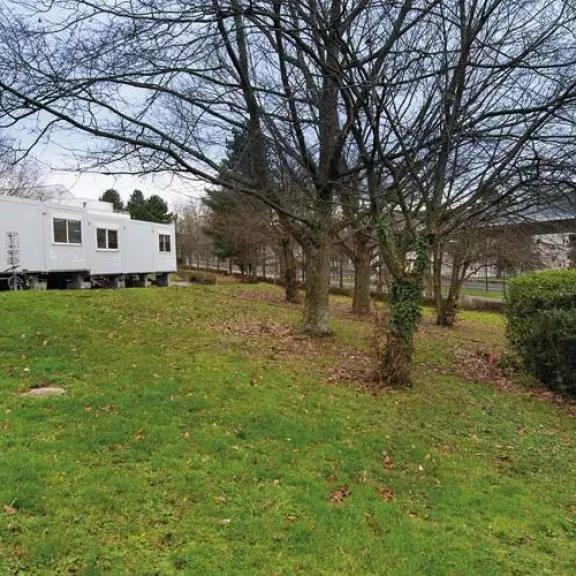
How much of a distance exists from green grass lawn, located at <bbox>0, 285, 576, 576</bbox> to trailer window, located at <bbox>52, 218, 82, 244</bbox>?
33.1ft

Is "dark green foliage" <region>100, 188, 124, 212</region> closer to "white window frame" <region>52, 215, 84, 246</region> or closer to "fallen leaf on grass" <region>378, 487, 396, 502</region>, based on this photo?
"white window frame" <region>52, 215, 84, 246</region>

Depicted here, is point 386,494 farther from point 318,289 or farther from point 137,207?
point 137,207

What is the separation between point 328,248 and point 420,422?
179 inches

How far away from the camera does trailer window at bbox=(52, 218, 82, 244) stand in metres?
16.4

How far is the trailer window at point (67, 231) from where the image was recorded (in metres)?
16.4

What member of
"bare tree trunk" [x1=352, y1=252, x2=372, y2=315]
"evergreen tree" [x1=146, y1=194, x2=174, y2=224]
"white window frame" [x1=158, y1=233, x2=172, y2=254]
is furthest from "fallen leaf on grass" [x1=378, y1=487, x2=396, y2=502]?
"evergreen tree" [x1=146, y1=194, x2=174, y2=224]

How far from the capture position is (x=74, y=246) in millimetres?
17328

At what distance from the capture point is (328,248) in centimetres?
919

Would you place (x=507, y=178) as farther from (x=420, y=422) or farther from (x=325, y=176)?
(x=420, y=422)

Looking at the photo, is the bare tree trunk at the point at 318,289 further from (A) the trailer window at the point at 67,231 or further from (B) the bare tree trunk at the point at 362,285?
(A) the trailer window at the point at 67,231

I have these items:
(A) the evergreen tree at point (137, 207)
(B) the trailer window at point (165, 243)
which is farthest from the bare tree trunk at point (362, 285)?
(A) the evergreen tree at point (137, 207)

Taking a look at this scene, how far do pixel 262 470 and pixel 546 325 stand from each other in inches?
194

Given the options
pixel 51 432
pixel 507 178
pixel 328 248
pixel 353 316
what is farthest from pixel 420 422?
pixel 353 316

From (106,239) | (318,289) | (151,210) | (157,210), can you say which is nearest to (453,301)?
(318,289)
